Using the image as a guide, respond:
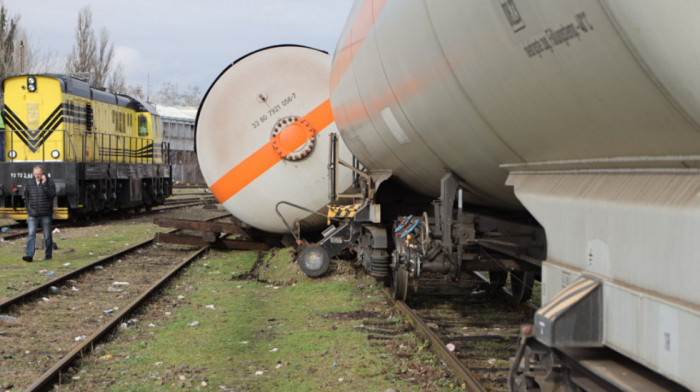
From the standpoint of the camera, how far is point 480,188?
4.98m

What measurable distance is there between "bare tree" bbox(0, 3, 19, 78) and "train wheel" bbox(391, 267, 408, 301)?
3136 cm

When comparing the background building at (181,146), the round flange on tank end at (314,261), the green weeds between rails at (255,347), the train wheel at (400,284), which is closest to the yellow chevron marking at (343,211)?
the round flange on tank end at (314,261)

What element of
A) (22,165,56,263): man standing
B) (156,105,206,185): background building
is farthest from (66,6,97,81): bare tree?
(22,165,56,263): man standing

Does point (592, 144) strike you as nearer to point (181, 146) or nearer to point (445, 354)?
point (445, 354)

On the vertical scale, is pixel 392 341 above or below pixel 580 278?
below

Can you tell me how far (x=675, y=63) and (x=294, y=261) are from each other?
9.12 m

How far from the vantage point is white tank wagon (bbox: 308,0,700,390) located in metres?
2.03

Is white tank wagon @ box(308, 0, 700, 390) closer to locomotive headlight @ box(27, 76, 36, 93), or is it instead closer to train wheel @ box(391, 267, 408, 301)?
train wheel @ box(391, 267, 408, 301)

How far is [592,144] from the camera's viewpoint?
2.64m

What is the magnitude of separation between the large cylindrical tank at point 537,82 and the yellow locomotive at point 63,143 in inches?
582

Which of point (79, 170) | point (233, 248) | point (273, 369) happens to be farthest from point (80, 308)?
point (79, 170)

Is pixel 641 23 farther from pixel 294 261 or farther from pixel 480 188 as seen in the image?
pixel 294 261

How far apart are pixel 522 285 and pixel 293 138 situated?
4476 mm

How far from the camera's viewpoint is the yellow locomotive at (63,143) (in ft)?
58.0
